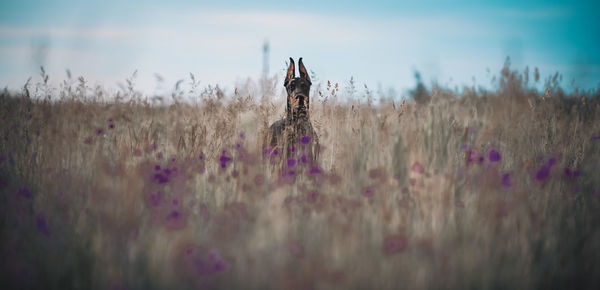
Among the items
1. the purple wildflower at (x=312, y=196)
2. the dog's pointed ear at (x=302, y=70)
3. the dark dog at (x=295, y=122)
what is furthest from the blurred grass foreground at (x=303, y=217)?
the dog's pointed ear at (x=302, y=70)

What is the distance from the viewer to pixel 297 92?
3.47 meters

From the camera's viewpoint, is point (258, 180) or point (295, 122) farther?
point (295, 122)

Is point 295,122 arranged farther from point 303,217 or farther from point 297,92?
point 303,217

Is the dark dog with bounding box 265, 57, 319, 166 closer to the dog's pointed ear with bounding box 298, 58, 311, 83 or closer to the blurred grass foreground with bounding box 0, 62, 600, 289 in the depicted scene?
the dog's pointed ear with bounding box 298, 58, 311, 83

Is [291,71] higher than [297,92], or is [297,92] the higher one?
[291,71]

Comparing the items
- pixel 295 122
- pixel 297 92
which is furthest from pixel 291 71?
pixel 295 122

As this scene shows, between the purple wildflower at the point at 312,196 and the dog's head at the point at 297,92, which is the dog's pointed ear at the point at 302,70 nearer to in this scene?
the dog's head at the point at 297,92

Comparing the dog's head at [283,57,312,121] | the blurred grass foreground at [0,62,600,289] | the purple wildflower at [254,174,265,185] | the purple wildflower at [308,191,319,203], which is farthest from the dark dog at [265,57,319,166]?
the purple wildflower at [308,191,319,203]

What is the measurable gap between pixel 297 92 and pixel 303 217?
1.69 meters

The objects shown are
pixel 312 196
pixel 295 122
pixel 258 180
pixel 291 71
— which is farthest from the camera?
pixel 291 71

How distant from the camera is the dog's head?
3439mm

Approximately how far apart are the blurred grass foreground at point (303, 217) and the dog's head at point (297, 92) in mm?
250

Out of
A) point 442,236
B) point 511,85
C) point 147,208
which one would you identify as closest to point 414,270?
point 442,236

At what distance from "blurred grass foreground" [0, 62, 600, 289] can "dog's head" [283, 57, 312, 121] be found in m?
0.25
